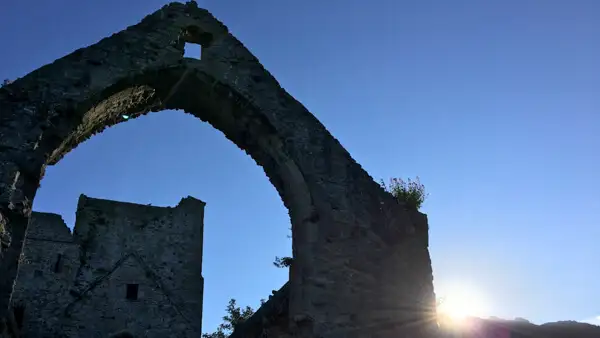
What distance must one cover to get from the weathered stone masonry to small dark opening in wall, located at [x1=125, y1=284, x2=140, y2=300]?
3 cm

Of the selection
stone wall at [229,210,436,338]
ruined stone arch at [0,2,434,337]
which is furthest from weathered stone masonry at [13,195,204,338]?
ruined stone arch at [0,2,434,337]

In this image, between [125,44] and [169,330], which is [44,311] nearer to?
[169,330]

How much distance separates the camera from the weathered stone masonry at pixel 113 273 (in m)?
14.8

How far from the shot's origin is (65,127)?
549 centimetres

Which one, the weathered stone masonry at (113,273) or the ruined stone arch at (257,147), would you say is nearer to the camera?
the ruined stone arch at (257,147)

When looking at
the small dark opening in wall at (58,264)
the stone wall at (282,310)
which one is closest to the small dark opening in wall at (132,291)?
the small dark opening in wall at (58,264)

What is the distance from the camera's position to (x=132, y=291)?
15461 mm

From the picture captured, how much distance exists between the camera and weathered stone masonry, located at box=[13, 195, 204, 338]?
14.8 meters

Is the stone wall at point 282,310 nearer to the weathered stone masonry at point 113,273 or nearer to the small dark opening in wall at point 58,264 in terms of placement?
the weathered stone masonry at point 113,273

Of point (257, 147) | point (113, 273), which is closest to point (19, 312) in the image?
point (113, 273)

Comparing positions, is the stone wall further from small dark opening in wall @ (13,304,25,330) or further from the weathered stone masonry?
small dark opening in wall @ (13,304,25,330)

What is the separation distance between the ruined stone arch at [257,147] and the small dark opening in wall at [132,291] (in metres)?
10.1

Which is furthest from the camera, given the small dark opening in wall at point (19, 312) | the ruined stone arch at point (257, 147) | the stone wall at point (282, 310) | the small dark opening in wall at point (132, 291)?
the small dark opening in wall at point (132, 291)

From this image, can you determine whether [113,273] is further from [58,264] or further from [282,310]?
[282,310]
